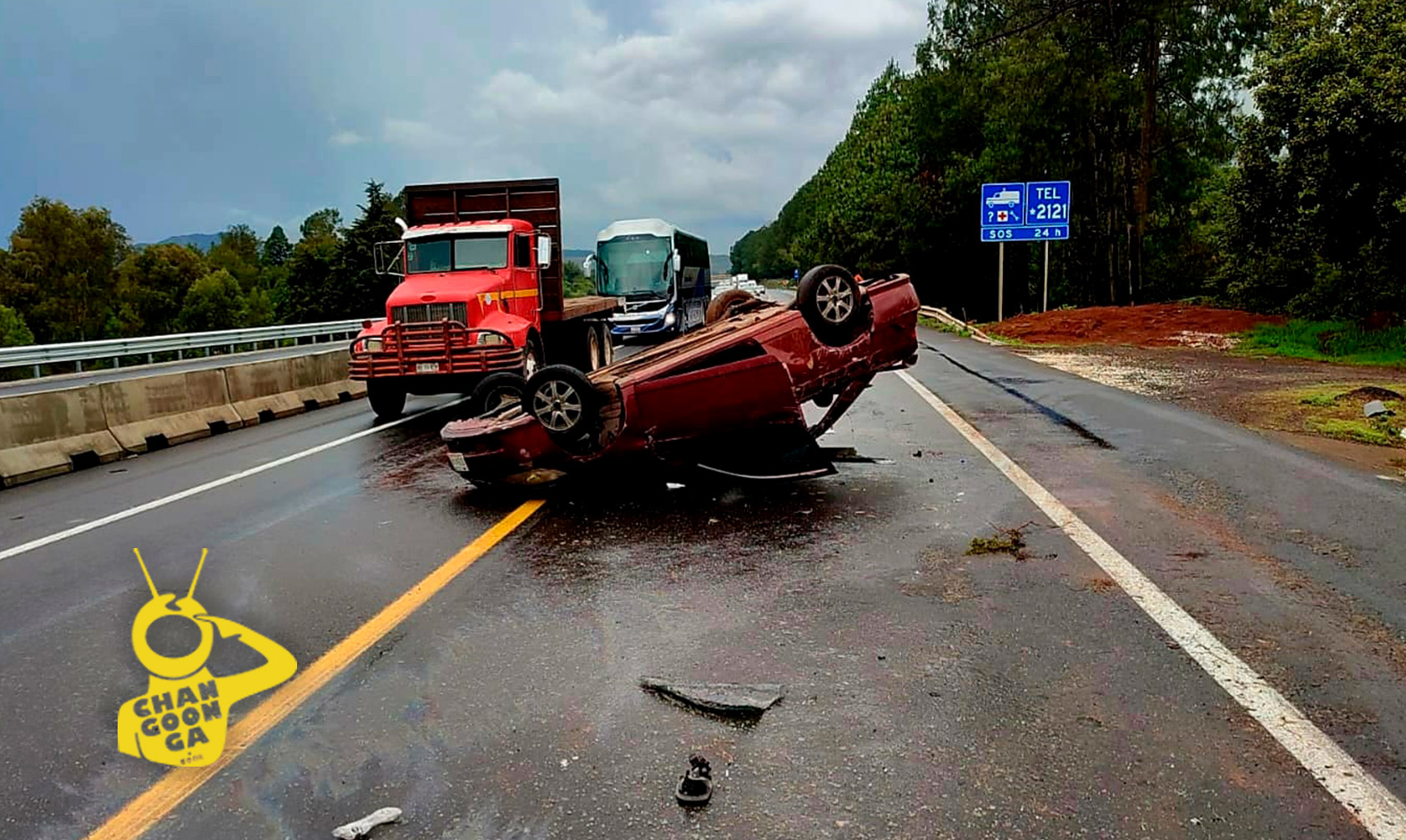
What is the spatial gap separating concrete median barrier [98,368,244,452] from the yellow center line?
25.6 feet

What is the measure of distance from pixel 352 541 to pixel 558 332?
1147 centimetres

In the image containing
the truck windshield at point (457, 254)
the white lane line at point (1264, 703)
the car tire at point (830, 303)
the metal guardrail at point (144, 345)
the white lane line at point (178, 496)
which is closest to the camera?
the white lane line at point (1264, 703)

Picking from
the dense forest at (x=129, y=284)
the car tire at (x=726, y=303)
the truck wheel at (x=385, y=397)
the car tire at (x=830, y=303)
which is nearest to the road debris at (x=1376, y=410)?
the car tire at (x=830, y=303)

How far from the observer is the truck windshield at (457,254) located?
15.6 metres

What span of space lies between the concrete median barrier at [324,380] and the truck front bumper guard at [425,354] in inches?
122

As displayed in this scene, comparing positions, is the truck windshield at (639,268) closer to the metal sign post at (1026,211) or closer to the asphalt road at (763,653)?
the metal sign post at (1026,211)

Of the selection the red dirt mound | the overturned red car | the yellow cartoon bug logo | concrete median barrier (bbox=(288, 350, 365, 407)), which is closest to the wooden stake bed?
concrete median barrier (bbox=(288, 350, 365, 407))

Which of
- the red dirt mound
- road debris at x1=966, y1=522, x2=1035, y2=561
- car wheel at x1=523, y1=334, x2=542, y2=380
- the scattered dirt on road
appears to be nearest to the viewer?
road debris at x1=966, y1=522, x2=1035, y2=561

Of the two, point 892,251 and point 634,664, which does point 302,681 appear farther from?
point 892,251

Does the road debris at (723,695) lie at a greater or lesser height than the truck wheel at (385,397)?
lesser

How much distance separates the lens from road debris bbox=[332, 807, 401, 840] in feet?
10.3

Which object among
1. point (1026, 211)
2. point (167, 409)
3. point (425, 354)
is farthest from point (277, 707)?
point (1026, 211)

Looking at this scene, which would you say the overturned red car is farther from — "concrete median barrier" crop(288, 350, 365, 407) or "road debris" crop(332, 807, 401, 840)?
"concrete median barrier" crop(288, 350, 365, 407)

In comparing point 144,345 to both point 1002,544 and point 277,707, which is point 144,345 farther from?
point 1002,544
